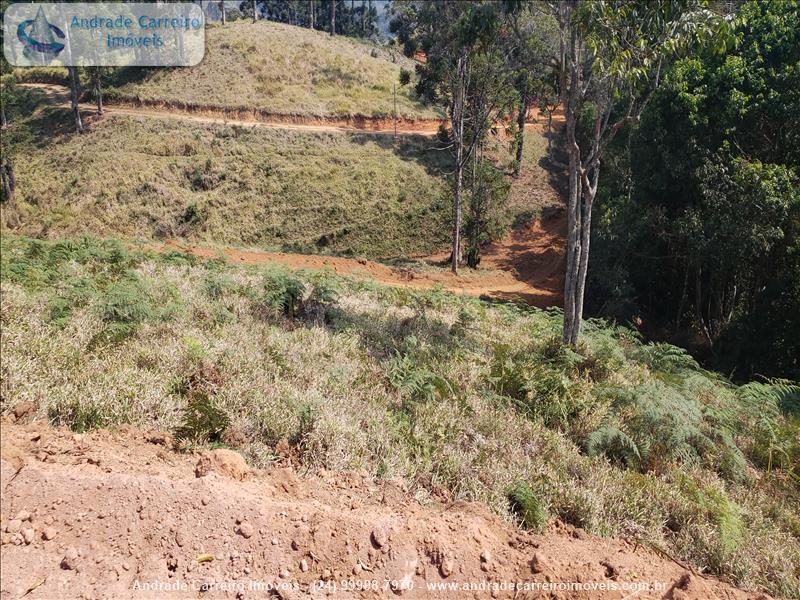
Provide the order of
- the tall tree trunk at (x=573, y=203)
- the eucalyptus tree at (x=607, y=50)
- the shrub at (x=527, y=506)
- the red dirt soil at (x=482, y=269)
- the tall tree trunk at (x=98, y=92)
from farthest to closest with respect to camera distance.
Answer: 1. the tall tree trunk at (x=98, y=92)
2. the red dirt soil at (x=482, y=269)
3. the tall tree trunk at (x=573, y=203)
4. the eucalyptus tree at (x=607, y=50)
5. the shrub at (x=527, y=506)

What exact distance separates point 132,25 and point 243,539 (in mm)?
46087

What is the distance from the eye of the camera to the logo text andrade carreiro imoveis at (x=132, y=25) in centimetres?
3459

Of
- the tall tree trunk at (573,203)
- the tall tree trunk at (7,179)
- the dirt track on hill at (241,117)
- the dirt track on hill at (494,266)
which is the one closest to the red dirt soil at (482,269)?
the dirt track on hill at (494,266)

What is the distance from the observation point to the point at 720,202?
1255 cm

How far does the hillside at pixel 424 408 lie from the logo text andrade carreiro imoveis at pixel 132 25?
119 feet

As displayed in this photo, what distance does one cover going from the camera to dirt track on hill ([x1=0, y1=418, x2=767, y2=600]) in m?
2.89

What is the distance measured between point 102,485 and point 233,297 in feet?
16.2

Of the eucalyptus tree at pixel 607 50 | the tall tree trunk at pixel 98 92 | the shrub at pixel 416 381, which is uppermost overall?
the tall tree trunk at pixel 98 92

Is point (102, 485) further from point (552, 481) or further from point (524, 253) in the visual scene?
point (524, 253)

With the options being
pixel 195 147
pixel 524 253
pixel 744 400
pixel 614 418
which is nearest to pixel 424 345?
pixel 614 418

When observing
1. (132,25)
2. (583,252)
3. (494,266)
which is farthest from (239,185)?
(583,252)

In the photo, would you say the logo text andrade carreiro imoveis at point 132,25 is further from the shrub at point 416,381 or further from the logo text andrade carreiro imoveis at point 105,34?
the shrub at point 416,381

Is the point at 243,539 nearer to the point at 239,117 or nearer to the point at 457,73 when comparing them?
the point at 457,73

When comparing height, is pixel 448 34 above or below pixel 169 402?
above
